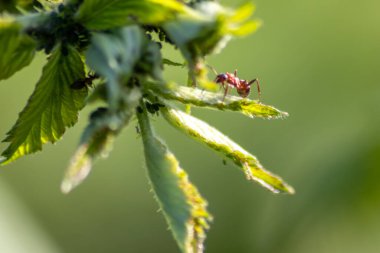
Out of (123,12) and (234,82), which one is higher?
(123,12)

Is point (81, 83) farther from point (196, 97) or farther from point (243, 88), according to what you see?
point (243, 88)

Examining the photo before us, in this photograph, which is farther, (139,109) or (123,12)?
(139,109)

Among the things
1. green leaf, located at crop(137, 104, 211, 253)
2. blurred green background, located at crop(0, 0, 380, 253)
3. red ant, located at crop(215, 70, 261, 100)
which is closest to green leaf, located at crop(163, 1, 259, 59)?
green leaf, located at crop(137, 104, 211, 253)

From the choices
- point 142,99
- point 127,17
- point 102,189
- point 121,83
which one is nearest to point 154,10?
point 127,17

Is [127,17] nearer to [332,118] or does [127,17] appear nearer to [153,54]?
[153,54]

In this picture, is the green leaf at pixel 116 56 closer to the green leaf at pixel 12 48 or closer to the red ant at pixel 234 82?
the green leaf at pixel 12 48

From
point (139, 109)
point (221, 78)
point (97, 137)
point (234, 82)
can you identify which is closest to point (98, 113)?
point (97, 137)

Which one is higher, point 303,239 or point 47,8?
point 47,8
